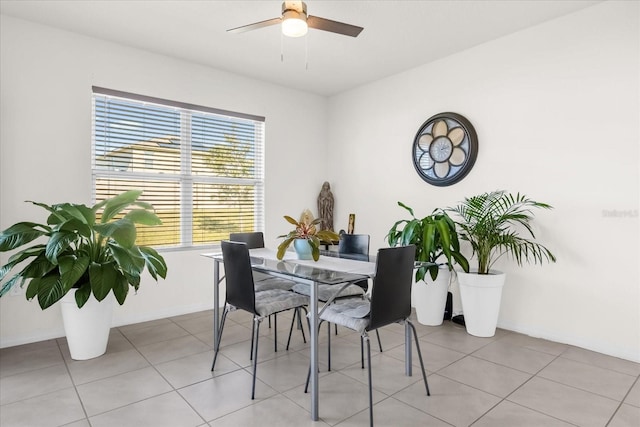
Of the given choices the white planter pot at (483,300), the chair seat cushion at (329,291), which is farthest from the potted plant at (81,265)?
the white planter pot at (483,300)

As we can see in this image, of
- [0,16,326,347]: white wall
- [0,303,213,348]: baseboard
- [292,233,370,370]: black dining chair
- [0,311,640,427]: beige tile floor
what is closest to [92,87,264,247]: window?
[0,16,326,347]: white wall

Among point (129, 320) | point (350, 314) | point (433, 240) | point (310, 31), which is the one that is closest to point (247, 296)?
point (350, 314)

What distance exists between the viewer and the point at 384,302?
6.75 ft

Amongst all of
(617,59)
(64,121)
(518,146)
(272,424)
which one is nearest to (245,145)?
(64,121)

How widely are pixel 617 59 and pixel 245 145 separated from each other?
3.52 meters

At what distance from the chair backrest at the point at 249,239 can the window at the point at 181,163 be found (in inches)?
38.0

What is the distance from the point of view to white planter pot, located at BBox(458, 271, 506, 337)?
3.22 metres

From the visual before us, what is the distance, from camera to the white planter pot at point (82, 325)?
9.13 ft

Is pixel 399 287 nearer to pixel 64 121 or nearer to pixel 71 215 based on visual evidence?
pixel 71 215

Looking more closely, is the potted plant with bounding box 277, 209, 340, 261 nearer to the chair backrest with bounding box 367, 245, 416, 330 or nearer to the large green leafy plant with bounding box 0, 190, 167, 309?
the chair backrest with bounding box 367, 245, 416, 330

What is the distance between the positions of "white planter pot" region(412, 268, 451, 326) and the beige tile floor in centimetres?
33

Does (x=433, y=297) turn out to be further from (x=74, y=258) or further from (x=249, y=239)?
(x=74, y=258)

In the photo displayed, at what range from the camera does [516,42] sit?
3354 mm

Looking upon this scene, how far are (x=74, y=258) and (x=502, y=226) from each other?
136 inches
